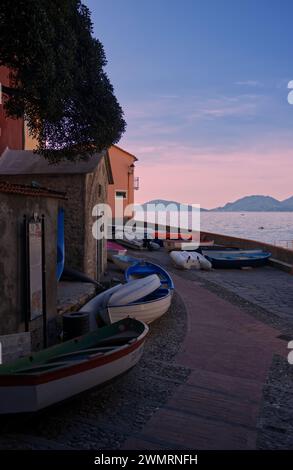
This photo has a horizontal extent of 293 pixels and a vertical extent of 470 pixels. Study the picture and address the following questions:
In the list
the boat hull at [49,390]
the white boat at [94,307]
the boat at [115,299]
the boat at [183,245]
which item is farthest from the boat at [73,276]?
the boat at [183,245]

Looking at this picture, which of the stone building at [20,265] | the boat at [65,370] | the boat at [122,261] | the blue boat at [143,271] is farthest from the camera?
the boat at [122,261]

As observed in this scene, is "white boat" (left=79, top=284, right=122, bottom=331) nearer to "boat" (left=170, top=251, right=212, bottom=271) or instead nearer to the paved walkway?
the paved walkway

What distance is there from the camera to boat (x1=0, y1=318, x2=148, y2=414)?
5.09 metres

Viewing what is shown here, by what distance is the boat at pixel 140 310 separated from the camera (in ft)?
33.0

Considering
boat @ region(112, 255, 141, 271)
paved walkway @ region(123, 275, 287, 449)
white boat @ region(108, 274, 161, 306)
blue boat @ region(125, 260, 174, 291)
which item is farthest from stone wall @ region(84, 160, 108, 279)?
paved walkway @ region(123, 275, 287, 449)

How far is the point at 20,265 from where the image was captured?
7.92 metres

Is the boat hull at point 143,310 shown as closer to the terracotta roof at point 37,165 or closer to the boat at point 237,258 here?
the terracotta roof at point 37,165

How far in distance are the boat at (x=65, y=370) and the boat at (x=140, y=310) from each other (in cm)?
210

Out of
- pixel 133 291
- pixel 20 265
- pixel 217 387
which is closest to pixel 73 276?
pixel 133 291

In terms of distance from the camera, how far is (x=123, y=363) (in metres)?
6.38

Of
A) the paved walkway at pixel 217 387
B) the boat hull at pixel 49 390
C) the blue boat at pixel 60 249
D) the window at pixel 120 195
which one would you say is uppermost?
the window at pixel 120 195

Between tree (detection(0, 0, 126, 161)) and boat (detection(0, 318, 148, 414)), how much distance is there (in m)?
6.75
